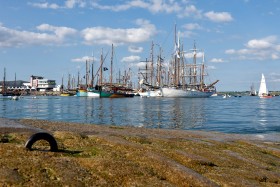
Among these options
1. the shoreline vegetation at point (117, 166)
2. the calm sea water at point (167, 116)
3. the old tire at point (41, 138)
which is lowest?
the calm sea water at point (167, 116)

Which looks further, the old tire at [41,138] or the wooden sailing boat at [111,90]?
the wooden sailing boat at [111,90]

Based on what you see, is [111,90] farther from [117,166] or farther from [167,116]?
[117,166]

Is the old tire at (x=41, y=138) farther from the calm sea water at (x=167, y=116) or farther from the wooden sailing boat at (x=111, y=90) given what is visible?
the wooden sailing boat at (x=111, y=90)

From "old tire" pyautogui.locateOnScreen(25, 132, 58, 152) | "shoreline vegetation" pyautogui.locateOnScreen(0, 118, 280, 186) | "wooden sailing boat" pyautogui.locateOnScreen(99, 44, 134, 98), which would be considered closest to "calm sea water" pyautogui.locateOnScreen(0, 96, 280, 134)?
"shoreline vegetation" pyautogui.locateOnScreen(0, 118, 280, 186)

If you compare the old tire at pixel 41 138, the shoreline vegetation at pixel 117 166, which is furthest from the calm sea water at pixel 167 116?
the old tire at pixel 41 138

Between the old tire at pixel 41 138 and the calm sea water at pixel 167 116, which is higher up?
the old tire at pixel 41 138

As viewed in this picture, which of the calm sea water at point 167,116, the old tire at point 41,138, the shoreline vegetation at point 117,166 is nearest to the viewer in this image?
the shoreline vegetation at point 117,166

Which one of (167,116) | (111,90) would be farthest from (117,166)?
(111,90)

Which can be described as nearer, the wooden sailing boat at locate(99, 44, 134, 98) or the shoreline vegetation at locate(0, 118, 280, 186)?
the shoreline vegetation at locate(0, 118, 280, 186)

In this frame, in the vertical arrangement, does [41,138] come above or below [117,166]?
above

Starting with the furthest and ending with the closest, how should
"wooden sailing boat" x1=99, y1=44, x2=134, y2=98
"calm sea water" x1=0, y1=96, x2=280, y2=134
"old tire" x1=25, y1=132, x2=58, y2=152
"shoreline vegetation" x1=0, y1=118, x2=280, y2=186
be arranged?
1. "wooden sailing boat" x1=99, y1=44, x2=134, y2=98
2. "calm sea water" x1=0, y1=96, x2=280, y2=134
3. "old tire" x1=25, y1=132, x2=58, y2=152
4. "shoreline vegetation" x1=0, y1=118, x2=280, y2=186

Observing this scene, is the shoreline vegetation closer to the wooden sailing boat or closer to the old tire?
the old tire

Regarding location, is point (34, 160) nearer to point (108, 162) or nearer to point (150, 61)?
point (108, 162)

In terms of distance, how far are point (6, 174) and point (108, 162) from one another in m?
2.76
